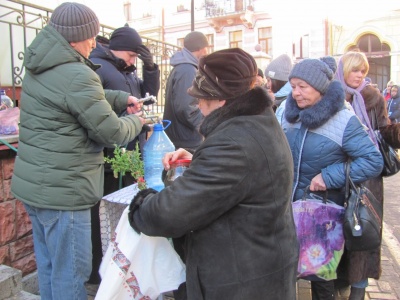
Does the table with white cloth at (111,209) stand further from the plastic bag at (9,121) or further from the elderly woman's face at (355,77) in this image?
the elderly woman's face at (355,77)

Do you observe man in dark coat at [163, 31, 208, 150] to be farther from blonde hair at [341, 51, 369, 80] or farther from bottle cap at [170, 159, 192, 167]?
bottle cap at [170, 159, 192, 167]

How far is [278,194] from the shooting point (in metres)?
1.66

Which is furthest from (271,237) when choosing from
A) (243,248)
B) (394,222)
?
(394,222)

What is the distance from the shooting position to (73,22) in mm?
2242

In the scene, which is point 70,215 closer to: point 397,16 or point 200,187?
point 200,187

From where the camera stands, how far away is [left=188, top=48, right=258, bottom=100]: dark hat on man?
1.66 m

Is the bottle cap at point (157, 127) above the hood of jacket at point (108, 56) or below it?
below

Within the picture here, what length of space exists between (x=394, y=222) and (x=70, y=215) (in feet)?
15.3

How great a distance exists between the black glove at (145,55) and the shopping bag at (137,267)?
6.14ft

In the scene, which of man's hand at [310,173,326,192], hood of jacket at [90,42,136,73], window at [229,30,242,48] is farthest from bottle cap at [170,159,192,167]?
window at [229,30,242,48]

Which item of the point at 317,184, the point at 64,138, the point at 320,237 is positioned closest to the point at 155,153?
the point at 64,138

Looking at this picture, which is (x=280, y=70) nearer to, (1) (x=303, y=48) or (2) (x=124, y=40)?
(2) (x=124, y=40)

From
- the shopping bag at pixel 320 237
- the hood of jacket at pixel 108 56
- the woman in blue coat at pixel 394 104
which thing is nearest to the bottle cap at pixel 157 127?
the hood of jacket at pixel 108 56

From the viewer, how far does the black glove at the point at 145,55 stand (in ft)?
11.2
